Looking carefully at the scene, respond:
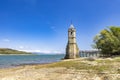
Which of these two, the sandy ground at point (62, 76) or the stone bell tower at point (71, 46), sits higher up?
the stone bell tower at point (71, 46)

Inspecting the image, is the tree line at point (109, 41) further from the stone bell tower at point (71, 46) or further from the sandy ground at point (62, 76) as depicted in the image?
the sandy ground at point (62, 76)

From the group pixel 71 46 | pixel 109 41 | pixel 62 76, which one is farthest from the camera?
pixel 71 46

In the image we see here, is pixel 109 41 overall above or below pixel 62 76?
above

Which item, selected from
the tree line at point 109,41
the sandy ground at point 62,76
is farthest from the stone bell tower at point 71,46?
the sandy ground at point 62,76

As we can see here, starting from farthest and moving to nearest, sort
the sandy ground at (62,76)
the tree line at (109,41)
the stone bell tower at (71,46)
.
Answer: the stone bell tower at (71,46)
the tree line at (109,41)
the sandy ground at (62,76)

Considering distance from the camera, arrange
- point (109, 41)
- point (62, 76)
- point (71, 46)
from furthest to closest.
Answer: point (71, 46)
point (109, 41)
point (62, 76)

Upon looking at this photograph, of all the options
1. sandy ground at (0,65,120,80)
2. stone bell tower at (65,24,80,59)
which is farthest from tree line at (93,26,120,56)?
sandy ground at (0,65,120,80)

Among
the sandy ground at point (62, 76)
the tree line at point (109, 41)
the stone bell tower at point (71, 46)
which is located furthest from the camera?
the stone bell tower at point (71, 46)

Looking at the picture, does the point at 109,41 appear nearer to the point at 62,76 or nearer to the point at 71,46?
the point at 71,46

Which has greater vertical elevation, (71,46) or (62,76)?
(71,46)

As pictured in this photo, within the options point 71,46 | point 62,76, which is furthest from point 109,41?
point 62,76

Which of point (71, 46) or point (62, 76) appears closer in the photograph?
point (62, 76)

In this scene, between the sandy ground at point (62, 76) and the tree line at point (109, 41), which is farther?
the tree line at point (109, 41)

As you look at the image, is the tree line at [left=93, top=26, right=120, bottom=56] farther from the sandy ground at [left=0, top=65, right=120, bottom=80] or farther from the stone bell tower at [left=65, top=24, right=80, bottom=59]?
the sandy ground at [left=0, top=65, right=120, bottom=80]
